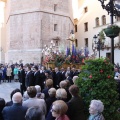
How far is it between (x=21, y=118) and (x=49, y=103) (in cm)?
114

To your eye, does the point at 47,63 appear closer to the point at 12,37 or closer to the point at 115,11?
the point at 115,11

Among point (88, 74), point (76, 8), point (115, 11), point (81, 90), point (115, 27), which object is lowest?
point (81, 90)

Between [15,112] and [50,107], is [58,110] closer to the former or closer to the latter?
[15,112]

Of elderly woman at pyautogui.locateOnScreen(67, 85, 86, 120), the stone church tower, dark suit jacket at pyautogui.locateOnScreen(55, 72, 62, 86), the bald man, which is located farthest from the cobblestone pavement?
the stone church tower

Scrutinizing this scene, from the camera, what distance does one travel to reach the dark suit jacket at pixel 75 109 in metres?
4.77

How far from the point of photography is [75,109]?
4.83 m

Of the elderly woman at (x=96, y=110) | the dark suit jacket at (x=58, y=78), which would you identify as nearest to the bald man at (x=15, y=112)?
the elderly woman at (x=96, y=110)

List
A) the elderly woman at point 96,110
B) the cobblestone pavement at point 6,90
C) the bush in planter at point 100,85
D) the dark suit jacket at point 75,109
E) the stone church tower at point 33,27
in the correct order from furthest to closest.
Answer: the stone church tower at point 33,27 < the cobblestone pavement at point 6,90 < the bush in planter at point 100,85 < the dark suit jacket at point 75,109 < the elderly woman at point 96,110

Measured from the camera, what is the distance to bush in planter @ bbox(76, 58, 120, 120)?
5291mm

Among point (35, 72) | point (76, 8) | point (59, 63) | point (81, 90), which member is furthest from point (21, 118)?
point (76, 8)

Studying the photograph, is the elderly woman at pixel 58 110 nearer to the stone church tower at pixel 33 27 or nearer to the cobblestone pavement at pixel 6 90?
the cobblestone pavement at pixel 6 90

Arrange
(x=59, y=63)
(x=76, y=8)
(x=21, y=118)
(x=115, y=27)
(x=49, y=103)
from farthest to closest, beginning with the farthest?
(x=76, y=8), (x=59, y=63), (x=115, y=27), (x=49, y=103), (x=21, y=118)

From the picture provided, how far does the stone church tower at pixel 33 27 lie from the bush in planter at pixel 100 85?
25.2 metres

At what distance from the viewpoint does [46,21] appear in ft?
105
